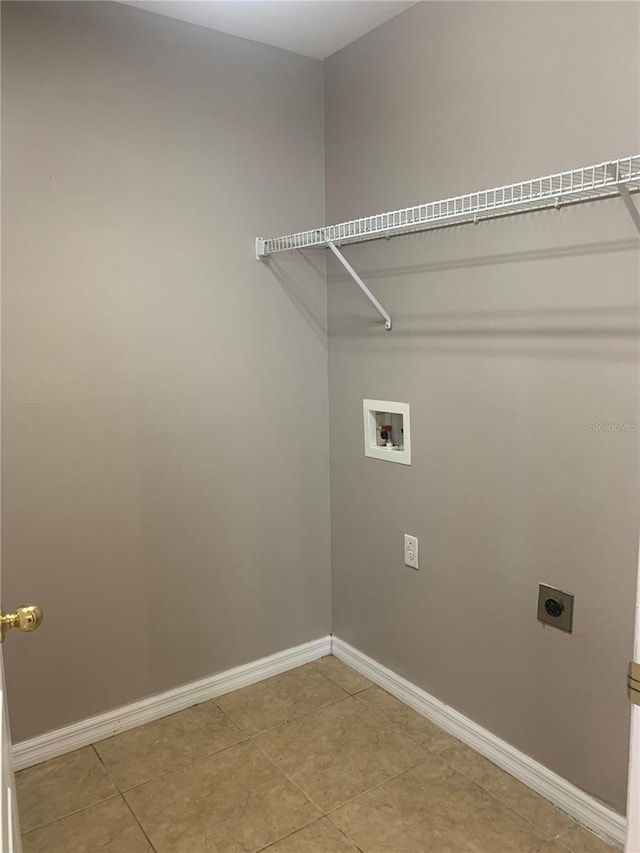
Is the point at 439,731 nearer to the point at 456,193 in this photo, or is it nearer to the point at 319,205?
the point at 456,193

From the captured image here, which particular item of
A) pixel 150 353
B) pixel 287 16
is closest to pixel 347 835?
pixel 150 353

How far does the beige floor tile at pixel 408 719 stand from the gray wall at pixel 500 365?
102 mm

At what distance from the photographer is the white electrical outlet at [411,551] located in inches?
85.2

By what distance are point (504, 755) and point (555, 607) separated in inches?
20.6

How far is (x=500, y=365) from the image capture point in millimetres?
1801

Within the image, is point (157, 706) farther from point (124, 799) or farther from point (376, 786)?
point (376, 786)

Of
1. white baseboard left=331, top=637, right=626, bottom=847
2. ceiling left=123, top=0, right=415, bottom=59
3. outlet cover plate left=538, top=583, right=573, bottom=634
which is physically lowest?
white baseboard left=331, top=637, right=626, bottom=847

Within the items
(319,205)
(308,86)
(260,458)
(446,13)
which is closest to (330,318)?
(319,205)

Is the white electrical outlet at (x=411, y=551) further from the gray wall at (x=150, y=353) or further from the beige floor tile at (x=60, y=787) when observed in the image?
the beige floor tile at (x=60, y=787)

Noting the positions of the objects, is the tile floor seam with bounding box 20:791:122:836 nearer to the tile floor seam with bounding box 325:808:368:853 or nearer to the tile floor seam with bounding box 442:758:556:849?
the tile floor seam with bounding box 325:808:368:853

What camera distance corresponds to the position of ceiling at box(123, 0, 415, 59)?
1.91 meters

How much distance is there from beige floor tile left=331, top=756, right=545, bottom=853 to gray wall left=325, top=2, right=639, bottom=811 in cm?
21

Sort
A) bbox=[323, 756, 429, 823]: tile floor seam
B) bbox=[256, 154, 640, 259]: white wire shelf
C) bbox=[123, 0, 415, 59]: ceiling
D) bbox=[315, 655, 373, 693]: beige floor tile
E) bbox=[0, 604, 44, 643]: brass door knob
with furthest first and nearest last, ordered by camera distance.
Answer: bbox=[315, 655, 373, 693]: beige floor tile
bbox=[123, 0, 415, 59]: ceiling
bbox=[323, 756, 429, 823]: tile floor seam
bbox=[256, 154, 640, 259]: white wire shelf
bbox=[0, 604, 44, 643]: brass door knob

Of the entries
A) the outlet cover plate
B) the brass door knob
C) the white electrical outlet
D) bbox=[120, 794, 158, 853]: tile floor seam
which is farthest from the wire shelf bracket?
bbox=[120, 794, 158, 853]: tile floor seam
